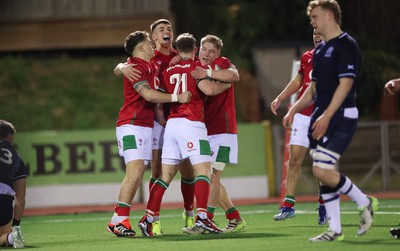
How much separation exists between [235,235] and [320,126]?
2225 mm

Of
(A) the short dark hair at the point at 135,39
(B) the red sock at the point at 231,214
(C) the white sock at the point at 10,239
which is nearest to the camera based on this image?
(C) the white sock at the point at 10,239

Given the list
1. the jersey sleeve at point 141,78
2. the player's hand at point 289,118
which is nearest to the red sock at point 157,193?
the jersey sleeve at point 141,78

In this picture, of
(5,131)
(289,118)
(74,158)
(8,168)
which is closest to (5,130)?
(5,131)

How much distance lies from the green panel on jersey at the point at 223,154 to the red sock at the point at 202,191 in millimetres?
926

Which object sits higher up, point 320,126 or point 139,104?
point 139,104

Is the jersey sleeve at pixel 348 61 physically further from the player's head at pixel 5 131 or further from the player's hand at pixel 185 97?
the player's head at pixel 5 131

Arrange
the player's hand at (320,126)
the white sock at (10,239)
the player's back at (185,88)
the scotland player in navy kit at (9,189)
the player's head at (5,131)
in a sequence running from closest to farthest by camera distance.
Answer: the player's hand at (320,126) < the white sock at (10,239) < the scotland player in navy kit at (9,189) < the player's head at (5,131) < the player's back at (185,88)

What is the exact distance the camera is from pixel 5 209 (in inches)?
433

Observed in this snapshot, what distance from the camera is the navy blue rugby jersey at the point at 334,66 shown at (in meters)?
9.65

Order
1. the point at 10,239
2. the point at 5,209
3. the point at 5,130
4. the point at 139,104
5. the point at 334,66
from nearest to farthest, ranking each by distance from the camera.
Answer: the point at 334,66, the point at 10,239, the point at 5,209, the point at 5,130, the point at 139,104

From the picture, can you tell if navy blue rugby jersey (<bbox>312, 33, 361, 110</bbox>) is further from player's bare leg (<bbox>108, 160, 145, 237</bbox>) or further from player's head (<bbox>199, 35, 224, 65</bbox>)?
player's bare leg (<bbox>108, 160, 145, 237</bbox>)

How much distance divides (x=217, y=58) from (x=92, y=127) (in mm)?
13192

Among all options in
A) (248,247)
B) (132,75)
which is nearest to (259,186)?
(132,75)

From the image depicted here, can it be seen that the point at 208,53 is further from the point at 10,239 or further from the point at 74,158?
the point at 74,158
